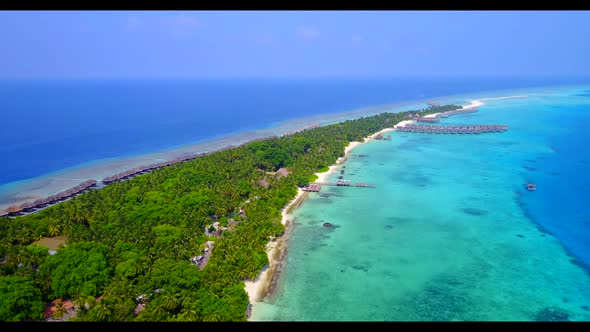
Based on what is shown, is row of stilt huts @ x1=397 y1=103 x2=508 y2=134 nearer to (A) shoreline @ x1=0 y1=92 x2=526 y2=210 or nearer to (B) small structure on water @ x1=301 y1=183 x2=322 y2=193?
(A) shoreline @ x1=0 y1=92 x2=526 y2=210

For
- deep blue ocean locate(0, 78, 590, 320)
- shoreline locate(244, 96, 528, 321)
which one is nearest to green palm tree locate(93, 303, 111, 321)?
shoreline locate(244, 96, 528, 321)

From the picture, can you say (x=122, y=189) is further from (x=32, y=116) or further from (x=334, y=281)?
(x=32, y=116)

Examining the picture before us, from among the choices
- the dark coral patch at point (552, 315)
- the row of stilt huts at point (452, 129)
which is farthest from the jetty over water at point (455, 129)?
the dark coral patch at point (552, 315)

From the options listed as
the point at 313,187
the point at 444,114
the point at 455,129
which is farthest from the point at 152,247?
the point at 444,114

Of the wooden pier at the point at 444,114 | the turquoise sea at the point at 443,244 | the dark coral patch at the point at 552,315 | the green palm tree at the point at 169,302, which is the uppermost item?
the wooden pier at the point at 444,114

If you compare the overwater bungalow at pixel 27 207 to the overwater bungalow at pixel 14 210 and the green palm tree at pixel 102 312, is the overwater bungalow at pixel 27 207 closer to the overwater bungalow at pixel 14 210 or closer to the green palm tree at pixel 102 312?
the overwater bungalow at pixel 14 210

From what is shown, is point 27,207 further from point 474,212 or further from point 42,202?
point 474,212
